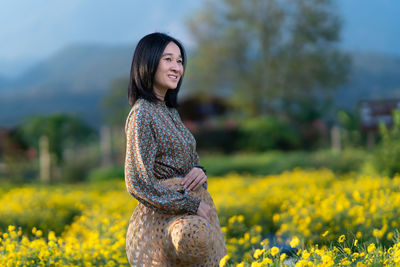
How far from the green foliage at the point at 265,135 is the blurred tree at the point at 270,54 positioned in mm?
4887

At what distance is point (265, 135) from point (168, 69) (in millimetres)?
15040

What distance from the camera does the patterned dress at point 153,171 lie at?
7.41 feet

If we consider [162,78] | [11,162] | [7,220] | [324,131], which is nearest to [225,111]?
[324,131]

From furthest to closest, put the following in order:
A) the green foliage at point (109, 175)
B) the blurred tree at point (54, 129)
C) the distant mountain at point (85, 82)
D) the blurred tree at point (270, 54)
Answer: the distant mountain at point (85, 82)
the blurred tree at point (270, 54)
the blurred tree at point (54, 129)
the green foliage at point (109, 175)

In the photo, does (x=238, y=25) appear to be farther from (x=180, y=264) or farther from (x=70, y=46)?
(x=70, y=46)

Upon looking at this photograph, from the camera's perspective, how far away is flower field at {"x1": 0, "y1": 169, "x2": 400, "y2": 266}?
2706 millimetres

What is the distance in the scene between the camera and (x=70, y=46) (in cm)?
8350

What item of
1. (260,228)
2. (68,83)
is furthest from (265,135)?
(68,83)

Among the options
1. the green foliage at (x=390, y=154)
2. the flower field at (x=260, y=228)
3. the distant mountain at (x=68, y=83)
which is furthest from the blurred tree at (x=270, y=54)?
the distant mountain at (x=68, y=83)

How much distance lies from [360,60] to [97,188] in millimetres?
50981

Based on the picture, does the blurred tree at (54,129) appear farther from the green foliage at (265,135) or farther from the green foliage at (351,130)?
the green foliage at (351,130)

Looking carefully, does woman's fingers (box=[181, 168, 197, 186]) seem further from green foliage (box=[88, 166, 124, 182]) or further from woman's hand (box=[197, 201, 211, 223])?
green foliage (box=[88, 166, 124, 182])

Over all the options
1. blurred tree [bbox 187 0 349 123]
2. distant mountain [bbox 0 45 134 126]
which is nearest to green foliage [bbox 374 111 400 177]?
blurred tree [bbox 187 0 349 123]

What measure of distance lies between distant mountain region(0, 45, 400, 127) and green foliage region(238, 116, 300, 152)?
18344 mm
